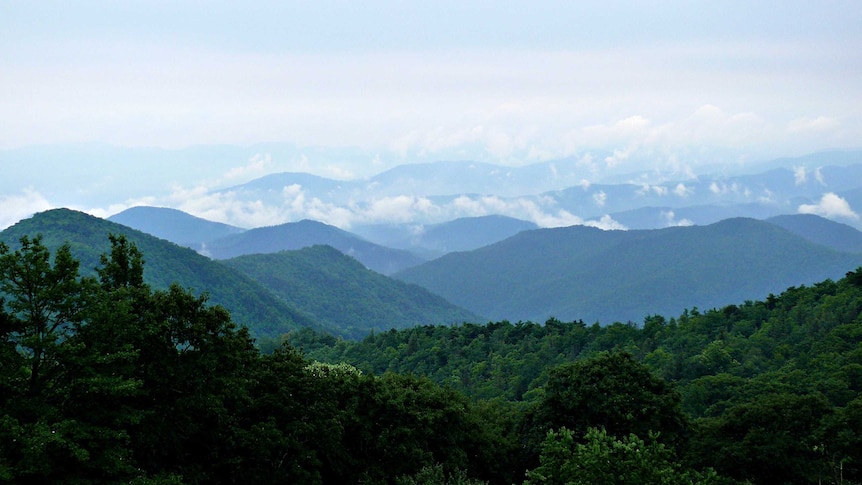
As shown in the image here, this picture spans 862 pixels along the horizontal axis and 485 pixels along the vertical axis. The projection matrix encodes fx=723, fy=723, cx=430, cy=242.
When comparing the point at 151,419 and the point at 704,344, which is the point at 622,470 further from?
the point at 704,344

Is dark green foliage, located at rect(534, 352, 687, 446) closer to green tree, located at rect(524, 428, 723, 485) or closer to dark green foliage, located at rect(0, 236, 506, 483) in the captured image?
dark green foliage, located at rect(0, 236, 506, 483)

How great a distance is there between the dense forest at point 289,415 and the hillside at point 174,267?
391 ft

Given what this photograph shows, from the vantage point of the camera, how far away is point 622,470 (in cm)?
2422

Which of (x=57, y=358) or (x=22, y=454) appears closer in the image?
(x=22, y=454)

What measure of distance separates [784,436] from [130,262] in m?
29.2

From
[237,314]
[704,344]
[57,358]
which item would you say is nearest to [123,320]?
[57,358]

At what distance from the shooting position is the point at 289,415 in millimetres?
30609

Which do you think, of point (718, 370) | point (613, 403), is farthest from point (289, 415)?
point (718, 370)

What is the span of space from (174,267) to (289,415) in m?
151

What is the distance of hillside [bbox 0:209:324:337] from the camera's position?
151m

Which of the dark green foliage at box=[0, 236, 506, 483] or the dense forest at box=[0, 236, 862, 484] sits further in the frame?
the dense forest at box=[0, 236, 862, 484]

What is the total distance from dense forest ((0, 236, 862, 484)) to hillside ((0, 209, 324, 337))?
119051mm

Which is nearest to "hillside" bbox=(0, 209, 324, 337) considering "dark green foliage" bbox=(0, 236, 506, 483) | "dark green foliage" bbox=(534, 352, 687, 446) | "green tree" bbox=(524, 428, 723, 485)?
"dark green foliage" bbox=(0, 236, 506, 483)

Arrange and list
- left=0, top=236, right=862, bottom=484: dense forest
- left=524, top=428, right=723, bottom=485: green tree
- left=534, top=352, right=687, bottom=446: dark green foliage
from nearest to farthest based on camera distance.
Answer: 1. left=0, top=236, right=862, bottom=484: dense forest
2. left=524, top=428, right=723, bottom=485: green tree
3. left=534, top=352, right=687, bottom=446: dark green foliage
